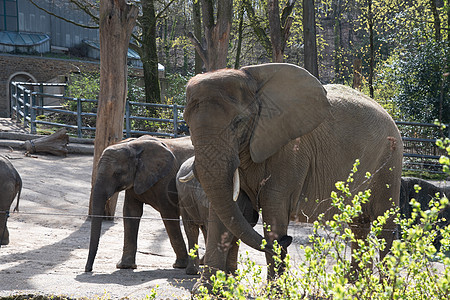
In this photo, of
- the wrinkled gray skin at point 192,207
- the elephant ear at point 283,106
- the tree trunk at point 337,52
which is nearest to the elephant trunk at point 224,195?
the elephant ear at point 283,106

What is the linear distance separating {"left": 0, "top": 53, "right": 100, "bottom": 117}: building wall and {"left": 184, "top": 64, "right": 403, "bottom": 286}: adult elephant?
2259cm

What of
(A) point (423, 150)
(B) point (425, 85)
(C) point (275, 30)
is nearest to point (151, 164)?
(C) point (275, 30)

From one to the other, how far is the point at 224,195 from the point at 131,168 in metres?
3.13

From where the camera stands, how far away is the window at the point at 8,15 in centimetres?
2805

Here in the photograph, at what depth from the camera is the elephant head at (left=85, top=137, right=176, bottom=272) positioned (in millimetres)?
7699

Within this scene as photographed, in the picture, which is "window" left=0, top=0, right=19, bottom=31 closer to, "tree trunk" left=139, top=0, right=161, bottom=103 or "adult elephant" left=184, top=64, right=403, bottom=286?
"tree trunk" left=139, top=0, right=161, bottom=103

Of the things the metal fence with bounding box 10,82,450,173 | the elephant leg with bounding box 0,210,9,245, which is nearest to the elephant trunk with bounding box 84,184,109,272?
the elephant leg with bounding box 0,210,9,245

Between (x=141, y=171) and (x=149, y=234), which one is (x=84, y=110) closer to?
(x=149, y=234)

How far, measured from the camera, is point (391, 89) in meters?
22.8

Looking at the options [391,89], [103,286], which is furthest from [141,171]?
[391,89]

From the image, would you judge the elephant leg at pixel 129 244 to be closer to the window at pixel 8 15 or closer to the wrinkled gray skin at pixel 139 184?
the wrinkled gray skin at pixel 139 184

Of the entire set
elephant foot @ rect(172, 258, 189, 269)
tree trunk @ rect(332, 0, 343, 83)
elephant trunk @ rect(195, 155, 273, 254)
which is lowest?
elephant foot @ rect(172, 258, 189, 269)

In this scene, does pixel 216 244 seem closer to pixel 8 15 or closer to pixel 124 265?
pixel 124 265

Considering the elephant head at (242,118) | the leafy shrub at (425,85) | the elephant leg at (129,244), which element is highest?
the leafy shrub at (425,85)
